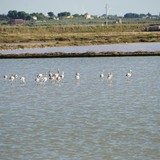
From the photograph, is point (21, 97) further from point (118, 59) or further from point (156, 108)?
point (118, 59)

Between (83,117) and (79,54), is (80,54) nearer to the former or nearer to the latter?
(79,54)

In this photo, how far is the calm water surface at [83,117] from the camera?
21.0 metres

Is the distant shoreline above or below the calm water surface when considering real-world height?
below

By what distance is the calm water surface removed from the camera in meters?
21.0

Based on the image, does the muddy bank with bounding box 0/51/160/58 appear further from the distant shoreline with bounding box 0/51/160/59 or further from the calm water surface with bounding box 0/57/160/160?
the calm water surface with bounding box 0/57/160/160

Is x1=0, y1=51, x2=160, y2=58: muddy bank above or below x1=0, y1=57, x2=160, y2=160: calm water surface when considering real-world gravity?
below

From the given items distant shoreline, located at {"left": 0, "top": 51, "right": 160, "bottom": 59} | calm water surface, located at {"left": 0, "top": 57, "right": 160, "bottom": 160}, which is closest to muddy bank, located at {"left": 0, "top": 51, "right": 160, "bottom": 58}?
distant shoreline, located at {"left": 0, "top": 51, "right": 160, "bottom": 59}

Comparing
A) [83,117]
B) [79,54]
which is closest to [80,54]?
[79,54]

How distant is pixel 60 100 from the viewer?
32.0 metres

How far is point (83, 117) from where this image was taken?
26.6 m

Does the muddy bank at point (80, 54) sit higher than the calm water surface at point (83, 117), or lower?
lower

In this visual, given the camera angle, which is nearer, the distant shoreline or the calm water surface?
the calm water surface

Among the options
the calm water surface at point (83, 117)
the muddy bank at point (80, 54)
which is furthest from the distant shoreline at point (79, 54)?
the calm water surface at point (83, 117)

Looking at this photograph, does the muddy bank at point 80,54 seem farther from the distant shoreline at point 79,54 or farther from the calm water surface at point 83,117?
the calm water surface at point 83,117
